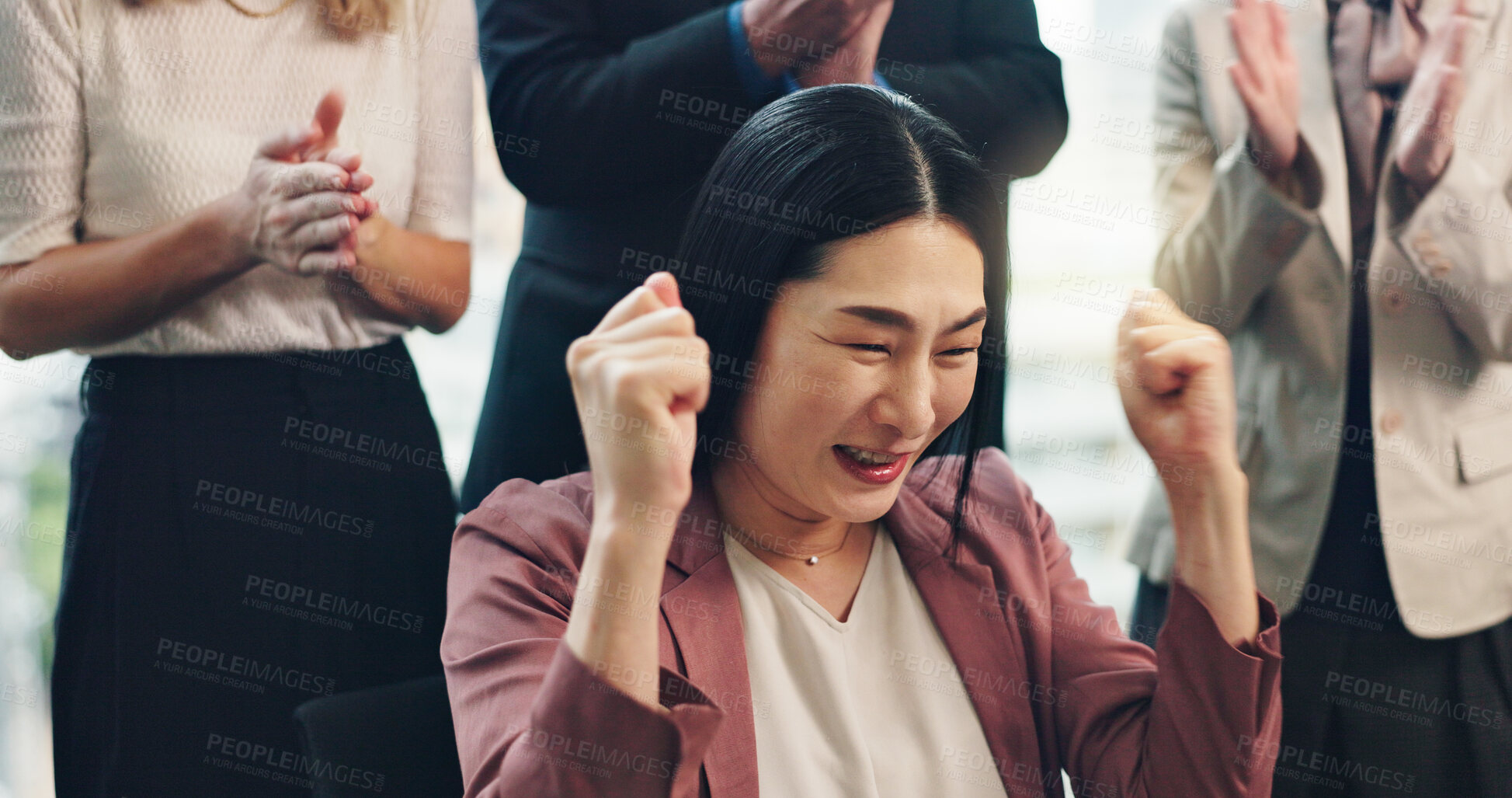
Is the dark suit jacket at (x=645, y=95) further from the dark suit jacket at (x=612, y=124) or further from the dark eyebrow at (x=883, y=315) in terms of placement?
the dark eyebrow at (x=883, y=315)

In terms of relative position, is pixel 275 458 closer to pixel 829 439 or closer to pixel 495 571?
pixel 495 571

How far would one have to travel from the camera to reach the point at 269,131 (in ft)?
4.38

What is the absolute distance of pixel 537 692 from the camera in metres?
0.98

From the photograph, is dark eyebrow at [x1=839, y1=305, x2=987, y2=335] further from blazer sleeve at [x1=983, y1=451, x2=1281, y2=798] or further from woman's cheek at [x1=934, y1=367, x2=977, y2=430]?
blazer sleeve at [x1=983, y1=451, x2=1281, y2=798]


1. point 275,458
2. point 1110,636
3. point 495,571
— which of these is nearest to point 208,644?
point 275,458

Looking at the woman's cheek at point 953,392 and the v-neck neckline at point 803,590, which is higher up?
the woman's cheek at point 953,392

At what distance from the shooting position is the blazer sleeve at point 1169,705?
45.4 inches

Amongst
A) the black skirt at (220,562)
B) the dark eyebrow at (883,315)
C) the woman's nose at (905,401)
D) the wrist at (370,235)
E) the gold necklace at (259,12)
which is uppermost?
the gold necklace at (259,12)

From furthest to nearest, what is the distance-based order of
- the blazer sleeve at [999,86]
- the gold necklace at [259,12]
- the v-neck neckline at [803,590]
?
the blazer sleeve at [999,86] < the gold necklace at [259,12] < the v-neck neckline at [803,590]

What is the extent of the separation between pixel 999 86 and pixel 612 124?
0.54 m

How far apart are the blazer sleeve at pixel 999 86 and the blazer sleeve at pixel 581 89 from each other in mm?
283

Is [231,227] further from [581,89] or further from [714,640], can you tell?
[714,640]

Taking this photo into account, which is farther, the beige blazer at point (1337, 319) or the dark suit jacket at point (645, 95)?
the beige blazer at point (1337, 319)

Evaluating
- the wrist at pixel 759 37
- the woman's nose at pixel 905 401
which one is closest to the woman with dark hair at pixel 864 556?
the woman's nose at pixel 905 401
